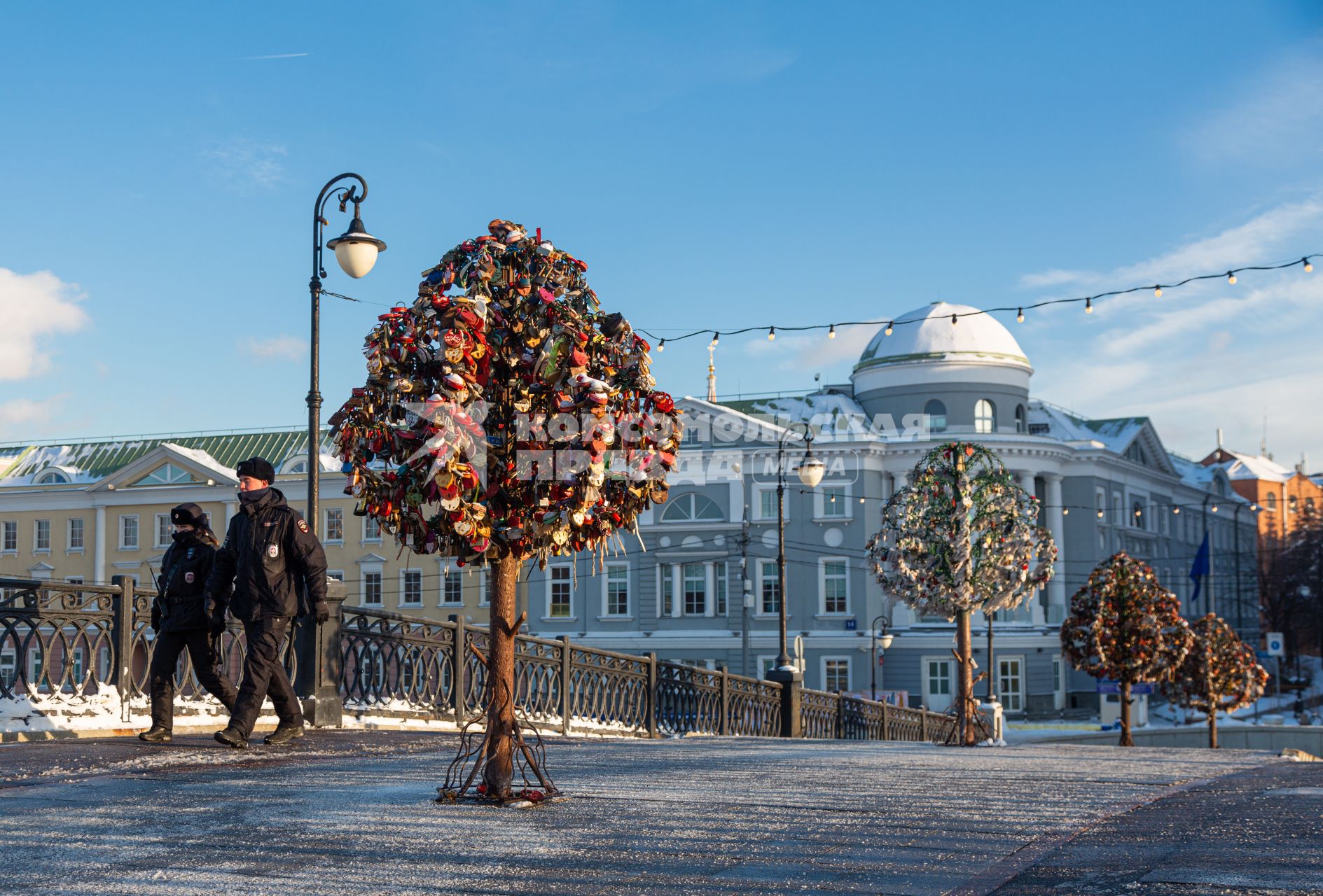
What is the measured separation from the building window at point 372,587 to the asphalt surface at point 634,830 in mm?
49725

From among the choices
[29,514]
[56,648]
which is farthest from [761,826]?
[29,514]

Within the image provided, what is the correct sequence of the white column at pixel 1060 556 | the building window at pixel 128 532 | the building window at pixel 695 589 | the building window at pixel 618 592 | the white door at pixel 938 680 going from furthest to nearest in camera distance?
1. the building window at pixel 128 532
2. the building window at pixel 618 592
3. the building window at pixel 695 589
4. the white column at pixel 1060 556
5. the white door at pixel 938 680

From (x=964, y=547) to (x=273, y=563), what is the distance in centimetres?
1077

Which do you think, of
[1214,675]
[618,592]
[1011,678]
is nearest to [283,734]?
[1214,675]

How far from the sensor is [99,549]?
61656 mm

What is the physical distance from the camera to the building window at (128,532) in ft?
201

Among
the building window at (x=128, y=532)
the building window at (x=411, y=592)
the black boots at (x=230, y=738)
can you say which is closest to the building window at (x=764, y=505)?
the building window at (x=411, y=592)

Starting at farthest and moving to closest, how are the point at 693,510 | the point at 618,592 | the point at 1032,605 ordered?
the point at 618,592, the point at 693,510, the point at 1032,605

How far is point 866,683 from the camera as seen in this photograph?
53531 millimetres

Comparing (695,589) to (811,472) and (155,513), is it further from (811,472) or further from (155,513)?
(811,472)

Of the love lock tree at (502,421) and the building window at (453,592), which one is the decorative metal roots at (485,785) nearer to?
the love lock tree at (502,421)

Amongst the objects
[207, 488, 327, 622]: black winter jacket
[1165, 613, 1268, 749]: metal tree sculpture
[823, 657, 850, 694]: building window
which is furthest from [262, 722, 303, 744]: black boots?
[823, 657, 850, 694]: building window

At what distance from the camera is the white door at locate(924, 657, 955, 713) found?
52.9 metres

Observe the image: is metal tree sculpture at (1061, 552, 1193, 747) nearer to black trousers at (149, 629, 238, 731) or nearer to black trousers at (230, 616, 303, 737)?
black trousers at (149, 629, 238, 731)
